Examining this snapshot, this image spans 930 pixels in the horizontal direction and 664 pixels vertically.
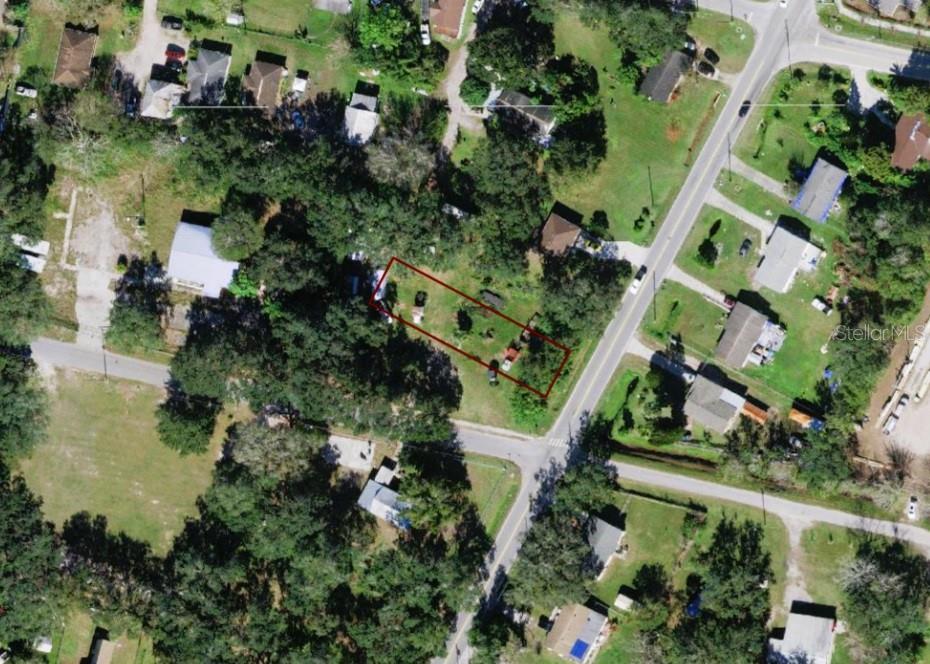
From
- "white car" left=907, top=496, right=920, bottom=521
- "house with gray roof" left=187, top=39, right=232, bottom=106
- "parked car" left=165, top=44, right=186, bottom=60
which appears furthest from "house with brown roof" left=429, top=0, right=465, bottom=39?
"white car" left=907, top=496, right=920, bottom=521

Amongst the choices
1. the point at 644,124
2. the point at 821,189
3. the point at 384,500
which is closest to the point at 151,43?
the point at 644,124

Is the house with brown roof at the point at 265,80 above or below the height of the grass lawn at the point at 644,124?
below

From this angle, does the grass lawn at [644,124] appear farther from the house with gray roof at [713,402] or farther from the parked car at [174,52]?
the parked car at [174,52]

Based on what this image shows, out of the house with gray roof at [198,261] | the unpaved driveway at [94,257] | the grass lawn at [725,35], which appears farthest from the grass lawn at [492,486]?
the grass lawn at [725,35]

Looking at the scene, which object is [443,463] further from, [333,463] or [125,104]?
[125,104]

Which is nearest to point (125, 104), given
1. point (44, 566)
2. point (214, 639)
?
point (44, 566)

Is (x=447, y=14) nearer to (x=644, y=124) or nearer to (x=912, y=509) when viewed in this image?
(x=644, y=124)
